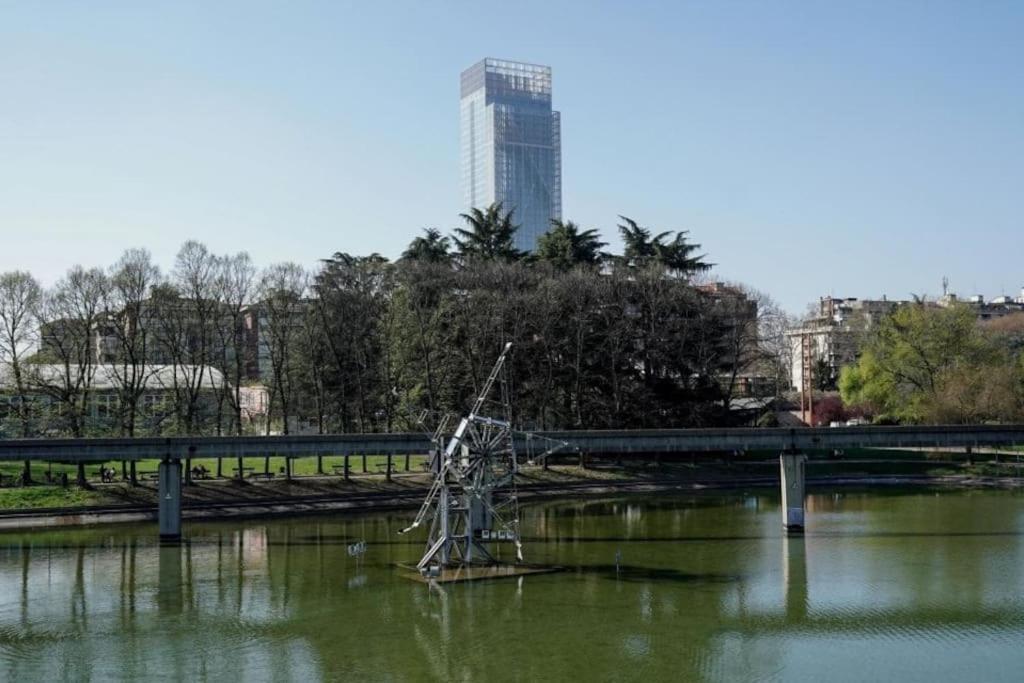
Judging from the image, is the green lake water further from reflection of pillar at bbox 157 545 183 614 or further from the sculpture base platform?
the sculpture base platform

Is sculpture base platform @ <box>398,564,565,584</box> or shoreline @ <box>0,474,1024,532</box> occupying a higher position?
shoreline @ <box>0,474,1024,532</box>

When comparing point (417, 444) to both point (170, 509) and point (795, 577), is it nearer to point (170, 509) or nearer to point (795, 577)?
point (170, 509)

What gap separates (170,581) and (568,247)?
6931 cm

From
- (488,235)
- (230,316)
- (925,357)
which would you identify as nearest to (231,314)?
(230,316)

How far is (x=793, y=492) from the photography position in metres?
68.2

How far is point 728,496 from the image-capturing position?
91125 millimetres

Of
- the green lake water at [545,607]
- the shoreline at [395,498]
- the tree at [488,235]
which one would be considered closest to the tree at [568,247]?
the tree at [488,235]

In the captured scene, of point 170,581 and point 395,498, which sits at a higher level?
point 395,498

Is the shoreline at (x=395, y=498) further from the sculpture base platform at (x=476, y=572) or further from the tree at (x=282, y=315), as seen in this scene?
the sculpture base platform at (x=476, y=572)

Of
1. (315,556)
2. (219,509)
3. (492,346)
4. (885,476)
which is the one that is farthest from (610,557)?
(885,476)

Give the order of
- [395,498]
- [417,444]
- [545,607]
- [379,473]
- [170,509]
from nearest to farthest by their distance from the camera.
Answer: [545,607] < [170,509] < [417,444] < [395,498] < [379,473]

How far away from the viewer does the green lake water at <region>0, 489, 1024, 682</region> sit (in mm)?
36469

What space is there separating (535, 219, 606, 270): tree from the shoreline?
27.2 meters

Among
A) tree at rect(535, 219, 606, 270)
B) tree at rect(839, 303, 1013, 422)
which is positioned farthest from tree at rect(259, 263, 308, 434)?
tree at rect(839, 303, 1013, 422)
